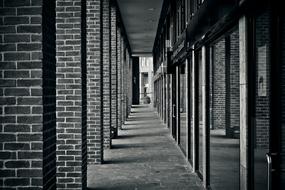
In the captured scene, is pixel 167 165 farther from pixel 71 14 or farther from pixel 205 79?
pixel 71 14

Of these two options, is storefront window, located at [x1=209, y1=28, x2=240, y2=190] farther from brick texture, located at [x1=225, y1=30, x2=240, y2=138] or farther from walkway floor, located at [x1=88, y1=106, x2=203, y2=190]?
walkway floor, located at [x1=88, y1=106, x2=203, y2=190]

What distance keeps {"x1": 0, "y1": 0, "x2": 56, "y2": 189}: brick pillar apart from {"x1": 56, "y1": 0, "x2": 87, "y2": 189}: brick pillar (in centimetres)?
257

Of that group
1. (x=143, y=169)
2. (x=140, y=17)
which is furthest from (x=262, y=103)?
(x=140, y=17)

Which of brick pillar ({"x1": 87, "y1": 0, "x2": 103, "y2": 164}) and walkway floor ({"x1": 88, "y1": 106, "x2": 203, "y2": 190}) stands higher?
brick pillar ({"x1": 87, "y1": 0, "x2": 103, "y2": 164})

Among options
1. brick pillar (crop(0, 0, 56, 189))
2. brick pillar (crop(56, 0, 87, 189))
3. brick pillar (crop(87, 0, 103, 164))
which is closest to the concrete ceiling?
brick pillar (crop(87, 0, 103, 164))

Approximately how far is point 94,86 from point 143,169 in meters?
2.22

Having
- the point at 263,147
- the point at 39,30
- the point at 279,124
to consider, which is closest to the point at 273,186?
the point at 279,124

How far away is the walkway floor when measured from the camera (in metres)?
6.98

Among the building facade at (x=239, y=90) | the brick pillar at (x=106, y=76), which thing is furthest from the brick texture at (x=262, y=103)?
the brick pillar at (x=106, y=76)

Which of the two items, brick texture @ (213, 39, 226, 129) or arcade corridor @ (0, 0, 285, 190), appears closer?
arcade corridor @ (0, 0, 285, 190)

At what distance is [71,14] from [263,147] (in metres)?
6.05

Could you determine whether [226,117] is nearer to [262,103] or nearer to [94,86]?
[262,103]

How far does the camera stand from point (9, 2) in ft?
12.1

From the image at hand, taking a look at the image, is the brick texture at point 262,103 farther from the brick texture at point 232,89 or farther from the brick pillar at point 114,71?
the brick pillar at point 114,71
